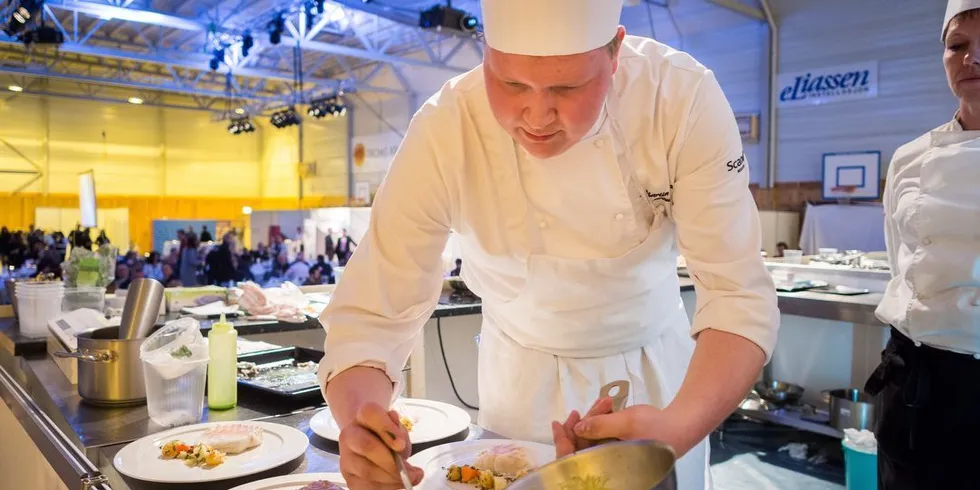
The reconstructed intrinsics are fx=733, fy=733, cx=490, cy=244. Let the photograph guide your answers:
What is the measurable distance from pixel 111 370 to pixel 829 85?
909 cm

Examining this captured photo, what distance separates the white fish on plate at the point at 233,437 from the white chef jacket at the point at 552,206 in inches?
10.3

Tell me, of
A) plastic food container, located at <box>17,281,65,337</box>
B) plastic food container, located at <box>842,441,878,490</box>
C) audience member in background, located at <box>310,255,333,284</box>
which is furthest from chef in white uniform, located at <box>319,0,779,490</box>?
audience member in background, located at <box>310,255,333,284</box>

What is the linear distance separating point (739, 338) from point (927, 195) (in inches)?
45.4

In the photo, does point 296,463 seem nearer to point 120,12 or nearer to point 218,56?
→ point 120,12

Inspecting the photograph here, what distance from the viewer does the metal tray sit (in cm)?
160

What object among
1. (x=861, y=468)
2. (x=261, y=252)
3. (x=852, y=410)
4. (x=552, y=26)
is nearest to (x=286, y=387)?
(x=552, y=26)

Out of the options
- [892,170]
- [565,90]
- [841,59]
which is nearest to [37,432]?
[565,90]

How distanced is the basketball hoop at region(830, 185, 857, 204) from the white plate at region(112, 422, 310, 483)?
8.69m

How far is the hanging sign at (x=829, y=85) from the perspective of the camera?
28.1ft

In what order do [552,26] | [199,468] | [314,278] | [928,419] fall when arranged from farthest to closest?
1. [314,278]
2. [928,419]
3. [199,468]
4. [552,26]

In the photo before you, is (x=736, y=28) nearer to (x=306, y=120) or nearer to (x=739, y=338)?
(x=739, y=338)

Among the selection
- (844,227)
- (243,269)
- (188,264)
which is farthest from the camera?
(243,269)

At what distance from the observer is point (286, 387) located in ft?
5.37

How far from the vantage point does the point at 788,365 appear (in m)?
4.62
